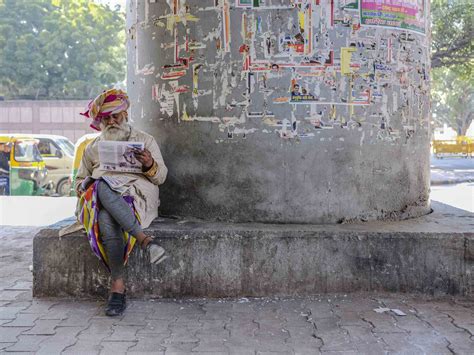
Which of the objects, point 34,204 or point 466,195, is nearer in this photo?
point 34,204

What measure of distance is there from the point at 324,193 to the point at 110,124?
1642 mm

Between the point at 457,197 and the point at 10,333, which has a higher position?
the point at 10,333

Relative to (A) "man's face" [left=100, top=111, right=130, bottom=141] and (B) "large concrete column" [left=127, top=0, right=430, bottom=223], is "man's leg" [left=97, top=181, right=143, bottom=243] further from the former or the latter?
(B) "large concrete column" [left=127, top=0, right=430, bottom=223]

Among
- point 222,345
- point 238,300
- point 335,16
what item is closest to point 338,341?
point 222,345

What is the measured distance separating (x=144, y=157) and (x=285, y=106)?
1.09 meters

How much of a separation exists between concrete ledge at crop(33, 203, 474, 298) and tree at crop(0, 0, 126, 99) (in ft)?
96.6

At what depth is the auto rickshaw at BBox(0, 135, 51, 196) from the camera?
13.5 metres

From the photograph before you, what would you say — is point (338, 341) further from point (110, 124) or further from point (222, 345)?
point (110, 124)

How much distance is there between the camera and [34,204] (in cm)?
1081

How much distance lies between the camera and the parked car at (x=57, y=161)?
50.6 feet

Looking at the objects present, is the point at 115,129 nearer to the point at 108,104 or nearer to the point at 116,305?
the point at 108,104

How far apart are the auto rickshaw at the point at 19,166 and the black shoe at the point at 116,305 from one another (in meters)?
10.9

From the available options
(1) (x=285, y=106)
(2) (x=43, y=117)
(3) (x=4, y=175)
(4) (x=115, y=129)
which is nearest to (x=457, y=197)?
(1) (x=285, y=106)

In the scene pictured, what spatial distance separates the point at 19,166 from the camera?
13648 mm
